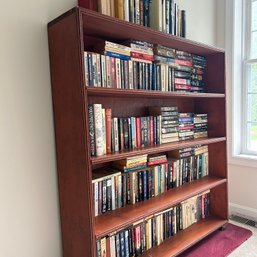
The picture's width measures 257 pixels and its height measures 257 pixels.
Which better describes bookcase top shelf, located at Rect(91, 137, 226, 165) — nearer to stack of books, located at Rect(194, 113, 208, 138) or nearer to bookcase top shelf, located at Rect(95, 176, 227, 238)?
stack of books, located at Rect(194, 113, 208, 138)

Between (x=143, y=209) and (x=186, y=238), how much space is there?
53 cm

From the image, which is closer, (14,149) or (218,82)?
(14,149)

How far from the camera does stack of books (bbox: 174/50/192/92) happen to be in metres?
1.82

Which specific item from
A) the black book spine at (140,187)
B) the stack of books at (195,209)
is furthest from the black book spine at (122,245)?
the stack of books at (195,209)

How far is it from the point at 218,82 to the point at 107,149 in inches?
47.3

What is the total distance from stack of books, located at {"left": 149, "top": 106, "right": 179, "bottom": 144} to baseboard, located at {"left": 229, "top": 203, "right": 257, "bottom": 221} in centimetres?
111

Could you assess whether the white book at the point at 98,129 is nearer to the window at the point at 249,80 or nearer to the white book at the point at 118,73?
the white book at the point at 118,73

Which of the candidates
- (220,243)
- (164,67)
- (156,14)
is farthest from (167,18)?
(220,243)

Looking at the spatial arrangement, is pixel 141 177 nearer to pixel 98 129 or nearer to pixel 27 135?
pixel 98 129

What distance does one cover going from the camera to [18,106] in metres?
1.27

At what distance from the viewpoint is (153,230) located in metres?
1.67

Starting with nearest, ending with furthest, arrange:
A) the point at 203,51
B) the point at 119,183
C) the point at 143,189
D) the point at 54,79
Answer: the point at 54,79 < the point at 119,183 < the point at 143,189 < the point at 203,51

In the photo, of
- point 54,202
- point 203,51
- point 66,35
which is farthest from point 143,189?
point 203,51

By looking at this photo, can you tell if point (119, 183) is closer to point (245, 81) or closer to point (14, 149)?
point (14, 149)
